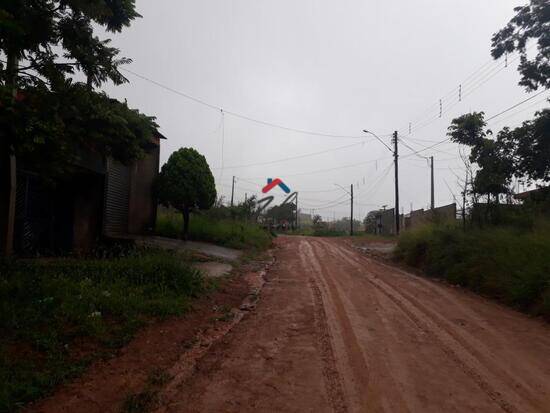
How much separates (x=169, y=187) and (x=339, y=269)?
21.3ft

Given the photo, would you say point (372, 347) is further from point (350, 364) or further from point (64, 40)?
point (64, 40)

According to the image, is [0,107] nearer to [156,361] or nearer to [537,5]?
[156,361]

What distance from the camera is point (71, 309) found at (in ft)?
17.0

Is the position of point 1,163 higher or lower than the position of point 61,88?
lower

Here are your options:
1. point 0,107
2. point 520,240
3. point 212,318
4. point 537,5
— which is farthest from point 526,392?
point 537,5

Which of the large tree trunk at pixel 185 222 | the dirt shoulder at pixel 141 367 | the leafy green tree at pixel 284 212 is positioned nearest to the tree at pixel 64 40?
the dirt shoulder at pixel 141 367

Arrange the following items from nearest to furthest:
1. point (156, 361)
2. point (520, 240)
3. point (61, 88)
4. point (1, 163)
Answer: point (156, 361) → point (61, 88) → point (1, 163) → point (520, 240)

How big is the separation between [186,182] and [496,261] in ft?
32.0

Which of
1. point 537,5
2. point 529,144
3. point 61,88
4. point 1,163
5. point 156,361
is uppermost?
point 537,5

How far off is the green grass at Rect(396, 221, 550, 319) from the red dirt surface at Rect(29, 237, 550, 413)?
78cm

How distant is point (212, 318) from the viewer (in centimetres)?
629

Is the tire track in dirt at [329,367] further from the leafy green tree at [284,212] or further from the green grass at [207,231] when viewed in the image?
the leafy green tree at [284,212]

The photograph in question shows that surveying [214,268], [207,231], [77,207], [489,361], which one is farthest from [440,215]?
[77,207]

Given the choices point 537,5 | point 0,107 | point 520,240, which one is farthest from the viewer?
point 537,5
